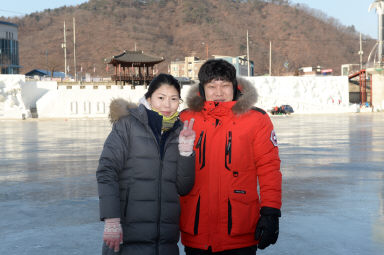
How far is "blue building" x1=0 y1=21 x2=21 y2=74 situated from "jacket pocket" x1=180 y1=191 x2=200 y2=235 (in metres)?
59.3

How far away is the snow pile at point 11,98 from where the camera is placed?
125ft

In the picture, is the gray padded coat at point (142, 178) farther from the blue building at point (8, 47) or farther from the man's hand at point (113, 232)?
the blue building at point (8, 47)

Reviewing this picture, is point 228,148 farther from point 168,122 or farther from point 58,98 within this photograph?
point 58,98

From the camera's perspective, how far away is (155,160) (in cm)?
242

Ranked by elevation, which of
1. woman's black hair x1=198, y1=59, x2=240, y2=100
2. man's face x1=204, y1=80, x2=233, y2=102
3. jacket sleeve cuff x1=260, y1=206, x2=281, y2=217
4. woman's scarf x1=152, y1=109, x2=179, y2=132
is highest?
woman's black hair x1=198, y1=59, x2=240, y2=100

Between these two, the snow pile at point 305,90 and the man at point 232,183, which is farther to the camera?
the snow pile at point 305,90

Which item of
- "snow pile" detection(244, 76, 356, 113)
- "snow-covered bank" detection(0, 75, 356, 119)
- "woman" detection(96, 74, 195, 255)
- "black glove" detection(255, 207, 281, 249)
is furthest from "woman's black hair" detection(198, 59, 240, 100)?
"snow pile" detection(244, 76, 356, 113)

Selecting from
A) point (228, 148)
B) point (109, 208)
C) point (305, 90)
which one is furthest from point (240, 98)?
point (305, 90)

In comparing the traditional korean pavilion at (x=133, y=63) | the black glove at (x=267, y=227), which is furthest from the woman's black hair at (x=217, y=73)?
the traditional korean pavilion at (x=133, y=63)

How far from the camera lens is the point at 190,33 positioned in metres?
122

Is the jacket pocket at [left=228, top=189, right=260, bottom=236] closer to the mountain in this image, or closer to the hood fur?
the hood fur

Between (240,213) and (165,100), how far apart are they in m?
0.75

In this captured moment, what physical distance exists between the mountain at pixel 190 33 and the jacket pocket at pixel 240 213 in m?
93.8

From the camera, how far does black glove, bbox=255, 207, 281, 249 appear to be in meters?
2.49
